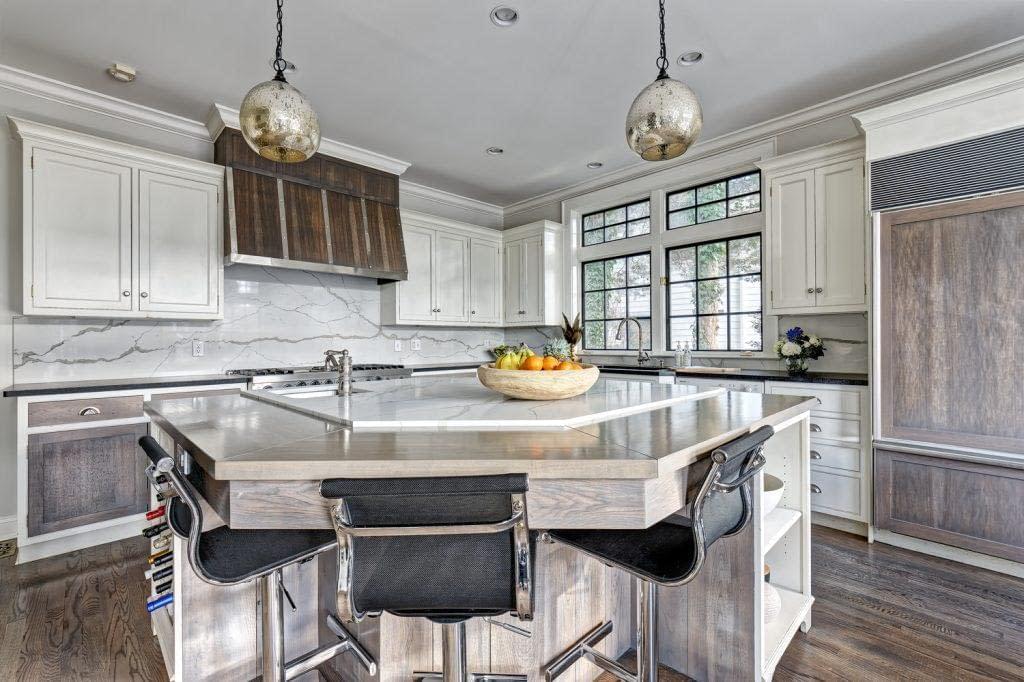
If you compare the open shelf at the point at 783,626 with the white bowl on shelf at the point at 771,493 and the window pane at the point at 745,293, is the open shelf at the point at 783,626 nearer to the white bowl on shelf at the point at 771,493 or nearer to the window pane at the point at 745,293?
the white bowl on shelf at the point at 771,493

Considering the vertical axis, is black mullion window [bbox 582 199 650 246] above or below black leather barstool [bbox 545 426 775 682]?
above

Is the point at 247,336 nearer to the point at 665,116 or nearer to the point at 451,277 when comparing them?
the point at 451,277

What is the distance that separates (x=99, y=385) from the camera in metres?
2.72

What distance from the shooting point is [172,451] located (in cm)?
167

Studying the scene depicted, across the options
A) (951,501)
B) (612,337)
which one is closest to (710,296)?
(612,337)

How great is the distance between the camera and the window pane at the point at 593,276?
499 cm

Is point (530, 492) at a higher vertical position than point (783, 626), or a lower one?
higher

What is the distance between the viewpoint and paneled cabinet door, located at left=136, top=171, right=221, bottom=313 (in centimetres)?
309

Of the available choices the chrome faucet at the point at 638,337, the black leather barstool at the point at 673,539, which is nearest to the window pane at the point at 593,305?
the chrome faucet at the point at 638,337

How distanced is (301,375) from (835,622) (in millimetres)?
3349

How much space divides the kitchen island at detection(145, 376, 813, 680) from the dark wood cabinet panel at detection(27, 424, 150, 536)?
4.14 ft

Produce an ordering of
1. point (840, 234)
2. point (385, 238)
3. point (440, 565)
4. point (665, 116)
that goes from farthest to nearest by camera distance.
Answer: point (385, 238) → point (840, 234) → point (665, 116) → point (440, 565)

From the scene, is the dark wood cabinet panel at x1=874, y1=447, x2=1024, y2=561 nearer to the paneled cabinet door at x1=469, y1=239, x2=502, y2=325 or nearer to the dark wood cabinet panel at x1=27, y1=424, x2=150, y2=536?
the paneled cabinet door at x1=469, y1=239, x2=502, y2=325

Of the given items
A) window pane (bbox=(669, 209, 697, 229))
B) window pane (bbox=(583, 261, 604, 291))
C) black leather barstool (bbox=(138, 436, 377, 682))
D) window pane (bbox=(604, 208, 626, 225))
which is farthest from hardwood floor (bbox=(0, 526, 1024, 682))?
window pane (bbox=(604, 208, 626, 225))
